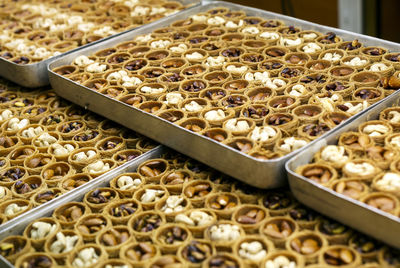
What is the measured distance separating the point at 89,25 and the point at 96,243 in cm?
203

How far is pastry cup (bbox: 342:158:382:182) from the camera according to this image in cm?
192

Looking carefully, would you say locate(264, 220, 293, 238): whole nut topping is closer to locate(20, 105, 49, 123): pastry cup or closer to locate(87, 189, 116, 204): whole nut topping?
locate(87, 189, 116, 204): whole nut topping

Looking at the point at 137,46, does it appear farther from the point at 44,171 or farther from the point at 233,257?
the point at 233,257

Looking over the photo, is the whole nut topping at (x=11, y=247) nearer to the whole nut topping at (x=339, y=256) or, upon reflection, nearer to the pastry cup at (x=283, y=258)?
the pastry cup at (x=283, y=258)

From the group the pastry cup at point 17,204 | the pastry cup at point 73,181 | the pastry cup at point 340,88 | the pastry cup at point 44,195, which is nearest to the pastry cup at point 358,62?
the pastry cup at point 340,88

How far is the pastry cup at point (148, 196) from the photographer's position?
2109 mm

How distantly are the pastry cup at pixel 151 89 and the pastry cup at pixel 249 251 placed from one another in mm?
985

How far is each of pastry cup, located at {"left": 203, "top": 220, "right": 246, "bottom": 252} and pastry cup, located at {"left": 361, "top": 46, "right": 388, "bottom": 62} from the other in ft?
4.08

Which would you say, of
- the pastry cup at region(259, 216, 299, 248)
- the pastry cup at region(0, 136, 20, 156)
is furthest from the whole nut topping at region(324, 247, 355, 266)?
the pastry cup at region(0, 136, 20, 156)

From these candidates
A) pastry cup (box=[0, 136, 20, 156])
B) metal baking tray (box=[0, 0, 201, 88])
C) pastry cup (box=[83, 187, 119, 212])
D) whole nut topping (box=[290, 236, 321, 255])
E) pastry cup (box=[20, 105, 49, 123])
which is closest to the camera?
whole nut topping (box=[290, 236, 321, 255])

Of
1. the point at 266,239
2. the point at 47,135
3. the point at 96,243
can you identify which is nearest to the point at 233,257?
the point at 266,239

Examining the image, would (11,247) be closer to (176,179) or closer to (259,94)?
(176,179)

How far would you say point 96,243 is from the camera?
195 centimetres

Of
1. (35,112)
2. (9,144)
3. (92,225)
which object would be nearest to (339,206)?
(92,225)
